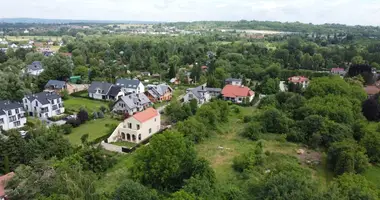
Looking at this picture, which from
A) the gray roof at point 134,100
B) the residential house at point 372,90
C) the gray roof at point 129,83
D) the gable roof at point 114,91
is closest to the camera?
the gray roof at point 134,100

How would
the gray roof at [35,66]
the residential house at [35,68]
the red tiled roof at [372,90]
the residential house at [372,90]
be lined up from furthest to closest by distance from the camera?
1. the gray roof at [35,66]
2. the residential house at [35,68]
3. the red tiled roof at [372,90]
4. the residential house at [372,90]

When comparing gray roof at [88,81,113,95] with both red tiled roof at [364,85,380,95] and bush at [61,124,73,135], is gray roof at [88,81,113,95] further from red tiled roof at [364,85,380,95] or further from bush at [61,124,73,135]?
red tiled roof at [364,85,380,95]

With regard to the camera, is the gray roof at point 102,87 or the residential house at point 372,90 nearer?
the gray roof at point 102,87

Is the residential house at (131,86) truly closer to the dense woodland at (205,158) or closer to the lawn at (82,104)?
the lawn at (82,104)

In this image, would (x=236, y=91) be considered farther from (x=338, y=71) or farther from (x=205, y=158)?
(x=338, y=71)

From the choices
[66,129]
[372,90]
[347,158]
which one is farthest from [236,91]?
[66,129]

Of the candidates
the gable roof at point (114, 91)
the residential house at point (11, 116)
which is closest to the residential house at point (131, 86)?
the gable roof at point (114, 91)
